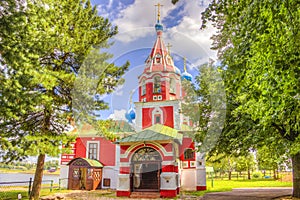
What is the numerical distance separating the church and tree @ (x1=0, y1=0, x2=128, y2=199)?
1280 millimetres

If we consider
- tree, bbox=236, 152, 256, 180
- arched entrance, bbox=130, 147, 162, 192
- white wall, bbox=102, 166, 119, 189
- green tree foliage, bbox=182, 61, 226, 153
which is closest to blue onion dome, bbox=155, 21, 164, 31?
green tree foliage, bbox=182, 61, 226, 153

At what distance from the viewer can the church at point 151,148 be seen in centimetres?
776

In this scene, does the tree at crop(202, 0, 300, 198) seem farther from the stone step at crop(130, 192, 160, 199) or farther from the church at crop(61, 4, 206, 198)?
the stone step at crop(130, 192, 160, 199)

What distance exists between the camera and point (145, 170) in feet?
53.2

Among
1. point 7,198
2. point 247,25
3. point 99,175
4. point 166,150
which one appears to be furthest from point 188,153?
point 247,25

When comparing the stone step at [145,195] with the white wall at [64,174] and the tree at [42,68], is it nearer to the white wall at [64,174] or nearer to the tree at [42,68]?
the tree at [42,68]

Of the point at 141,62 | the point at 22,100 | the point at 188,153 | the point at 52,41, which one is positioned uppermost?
the point at 52,41

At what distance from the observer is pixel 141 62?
693 centimetres

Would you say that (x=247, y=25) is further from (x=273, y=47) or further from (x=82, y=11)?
(x=82, y=11)

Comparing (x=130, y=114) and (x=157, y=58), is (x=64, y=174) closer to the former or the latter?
(x=130, y=114)

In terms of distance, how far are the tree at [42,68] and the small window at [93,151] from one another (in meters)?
9.96

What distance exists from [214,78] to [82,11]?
19.8ft

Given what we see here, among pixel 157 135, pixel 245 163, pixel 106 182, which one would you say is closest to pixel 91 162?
pixel 106 182

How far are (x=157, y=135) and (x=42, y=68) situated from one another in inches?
253
